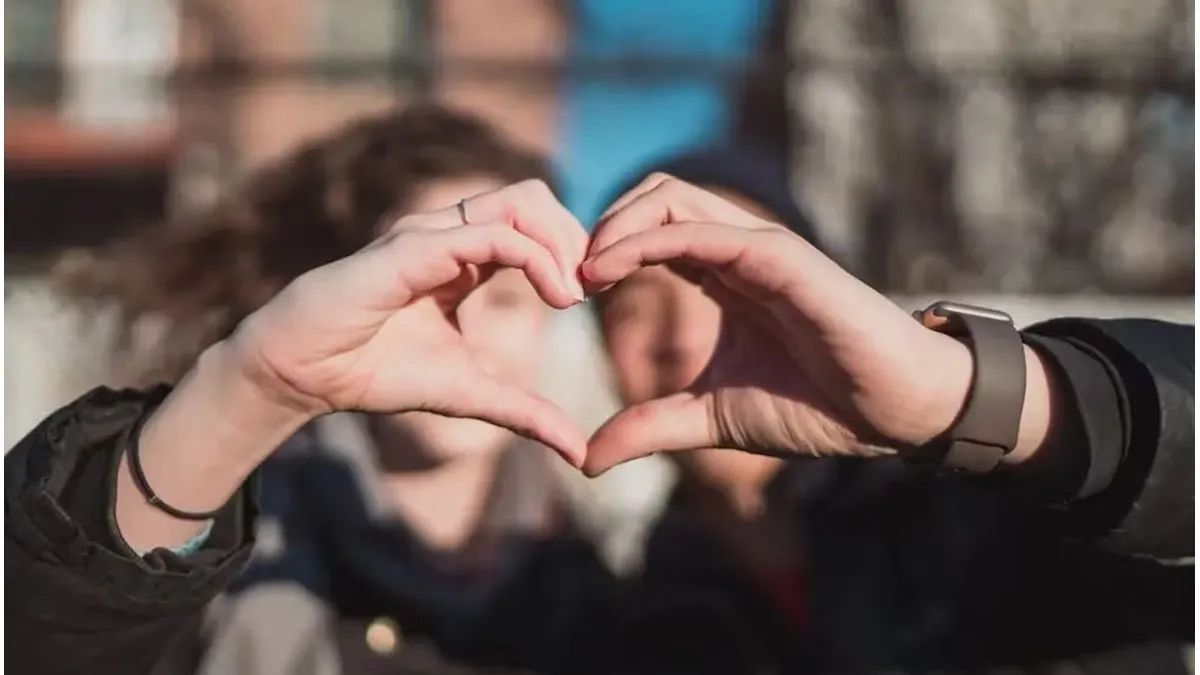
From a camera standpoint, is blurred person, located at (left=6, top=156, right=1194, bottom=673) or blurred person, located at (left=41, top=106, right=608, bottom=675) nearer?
blurred person, located at (left=6, top=156, right=1194, bottom=673)

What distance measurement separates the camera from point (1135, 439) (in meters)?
0.43

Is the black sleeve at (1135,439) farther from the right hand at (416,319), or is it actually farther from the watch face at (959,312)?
the right hand at (416,319)

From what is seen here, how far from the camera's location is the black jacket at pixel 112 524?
0.43m

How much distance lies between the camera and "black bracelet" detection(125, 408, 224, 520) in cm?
44

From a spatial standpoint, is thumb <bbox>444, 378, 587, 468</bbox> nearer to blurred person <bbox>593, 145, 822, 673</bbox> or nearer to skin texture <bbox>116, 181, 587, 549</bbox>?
skin texture <bbox>116, 181, 587, 549</bbox>

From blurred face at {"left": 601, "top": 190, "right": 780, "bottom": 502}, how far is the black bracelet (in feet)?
0.75

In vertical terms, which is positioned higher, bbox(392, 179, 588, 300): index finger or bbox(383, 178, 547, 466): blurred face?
bbox(392, 179, 588, 300): index finger

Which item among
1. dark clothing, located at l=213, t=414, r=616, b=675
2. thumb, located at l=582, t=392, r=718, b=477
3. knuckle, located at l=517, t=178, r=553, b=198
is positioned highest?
knuckle, located at l=517, t=178, r=553, b=198

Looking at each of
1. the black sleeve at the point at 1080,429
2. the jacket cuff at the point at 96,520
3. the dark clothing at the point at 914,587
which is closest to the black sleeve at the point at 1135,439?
the black sleeve at the point at 1080,429

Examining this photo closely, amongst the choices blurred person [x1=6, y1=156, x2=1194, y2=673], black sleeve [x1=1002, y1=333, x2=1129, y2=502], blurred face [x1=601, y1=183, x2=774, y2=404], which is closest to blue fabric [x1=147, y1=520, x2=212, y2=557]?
blurred person [x1=6, y1=156, x2=1194, y2=673]

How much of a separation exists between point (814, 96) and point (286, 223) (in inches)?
11.9

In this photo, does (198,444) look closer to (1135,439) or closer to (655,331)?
(655,331)

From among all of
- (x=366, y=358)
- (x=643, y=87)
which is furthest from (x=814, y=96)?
(x=366, y=358)

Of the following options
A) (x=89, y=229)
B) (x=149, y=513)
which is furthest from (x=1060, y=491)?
(x=89, y=229)
